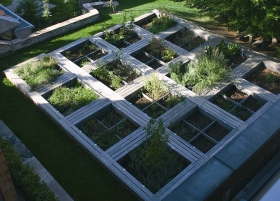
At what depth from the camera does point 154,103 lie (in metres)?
8.83

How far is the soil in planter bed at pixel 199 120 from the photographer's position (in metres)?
8.31

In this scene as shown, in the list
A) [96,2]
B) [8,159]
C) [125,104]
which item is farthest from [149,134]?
[96,2]

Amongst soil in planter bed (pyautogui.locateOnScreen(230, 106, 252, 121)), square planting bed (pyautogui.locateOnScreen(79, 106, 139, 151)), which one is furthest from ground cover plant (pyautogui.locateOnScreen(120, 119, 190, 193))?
soil in planter bed (pyautogui.locateOnScreen(230, 106, 252, 121))

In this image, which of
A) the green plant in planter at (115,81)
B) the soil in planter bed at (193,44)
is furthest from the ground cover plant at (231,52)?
the green plant in planter at (115,81)

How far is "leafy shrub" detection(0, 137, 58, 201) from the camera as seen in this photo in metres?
6.13

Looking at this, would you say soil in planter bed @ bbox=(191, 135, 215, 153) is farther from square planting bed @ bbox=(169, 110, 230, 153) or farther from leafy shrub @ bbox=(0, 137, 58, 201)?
leafy shrub @ bbox=(0, 137, 58, 201)

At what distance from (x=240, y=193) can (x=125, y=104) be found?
364 cm

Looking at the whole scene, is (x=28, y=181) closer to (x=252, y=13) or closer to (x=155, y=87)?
(x=155, y=87)

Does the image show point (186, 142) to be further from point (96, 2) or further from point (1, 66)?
point (96, 2)

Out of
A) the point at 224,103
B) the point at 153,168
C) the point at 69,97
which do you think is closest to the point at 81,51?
the point at 69,97

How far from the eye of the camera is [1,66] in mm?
10797

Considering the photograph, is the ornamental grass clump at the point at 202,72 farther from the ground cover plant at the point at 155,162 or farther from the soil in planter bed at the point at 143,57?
the ground cover plant at the point at 155,162

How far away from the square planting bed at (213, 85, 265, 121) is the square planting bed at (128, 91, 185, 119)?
1066 millimetres

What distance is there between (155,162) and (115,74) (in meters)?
3.68
